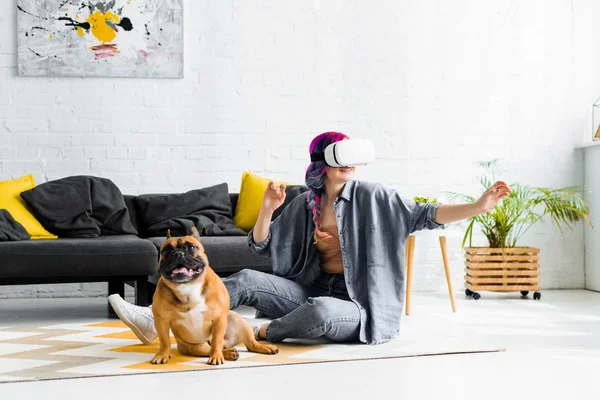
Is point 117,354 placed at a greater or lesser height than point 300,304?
lesser

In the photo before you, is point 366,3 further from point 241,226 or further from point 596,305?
point 596,305

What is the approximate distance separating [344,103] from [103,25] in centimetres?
172

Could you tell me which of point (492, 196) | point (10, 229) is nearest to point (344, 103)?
point (10, 229)

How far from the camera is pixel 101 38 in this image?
5.14 m

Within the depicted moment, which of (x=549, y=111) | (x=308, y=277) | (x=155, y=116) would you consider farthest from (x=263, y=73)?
(x=308, y=277)

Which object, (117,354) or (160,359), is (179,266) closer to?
(160,359)

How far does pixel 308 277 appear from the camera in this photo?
10.5 ft

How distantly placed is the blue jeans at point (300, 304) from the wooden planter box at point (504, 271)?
7.01 ft

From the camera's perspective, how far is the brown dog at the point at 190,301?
2521 mm

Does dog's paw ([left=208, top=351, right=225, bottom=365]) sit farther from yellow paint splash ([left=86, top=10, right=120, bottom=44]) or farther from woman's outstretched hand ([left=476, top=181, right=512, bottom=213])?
yellow paint splash ([left=86, top=10, right=120, bottom=44])

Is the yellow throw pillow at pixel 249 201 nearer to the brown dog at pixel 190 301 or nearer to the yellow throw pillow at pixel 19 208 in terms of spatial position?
the yellow throw pillow at pixel 19 208

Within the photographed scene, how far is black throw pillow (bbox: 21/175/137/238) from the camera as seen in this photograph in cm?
448

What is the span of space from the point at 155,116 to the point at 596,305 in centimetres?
307

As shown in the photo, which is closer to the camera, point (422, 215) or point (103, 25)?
point (422, 215)
